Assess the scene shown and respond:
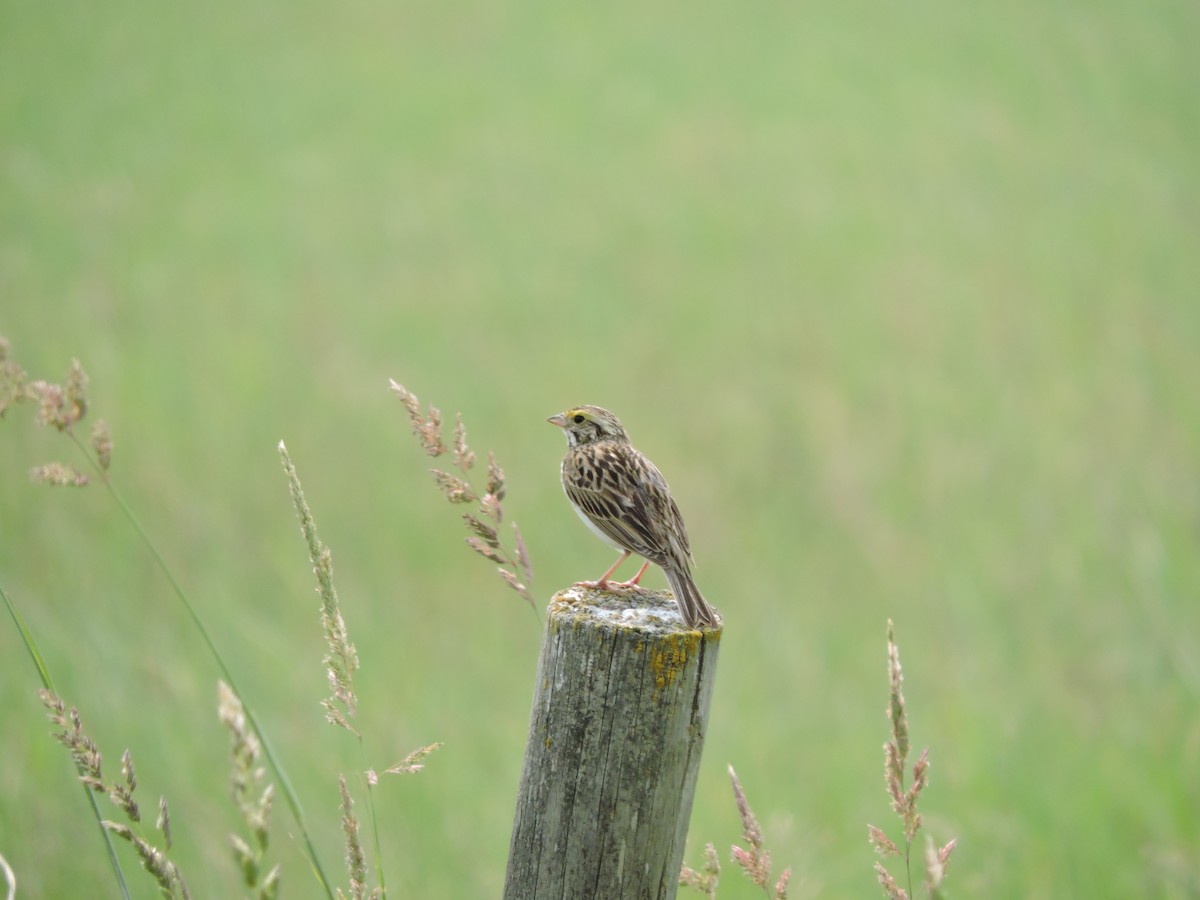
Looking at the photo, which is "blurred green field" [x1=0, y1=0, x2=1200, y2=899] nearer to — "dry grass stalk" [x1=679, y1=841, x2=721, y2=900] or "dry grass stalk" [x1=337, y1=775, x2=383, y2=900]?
"dry grass stalk" [x1=679, y1=841, x2=721, y2=900]

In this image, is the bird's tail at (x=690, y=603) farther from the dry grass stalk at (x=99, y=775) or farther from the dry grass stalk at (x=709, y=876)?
the dry grass stalk at (x=99, y=775)

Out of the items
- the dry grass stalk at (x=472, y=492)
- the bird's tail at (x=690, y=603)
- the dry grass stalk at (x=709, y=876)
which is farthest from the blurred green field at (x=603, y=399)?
the dry grass stalk at (x=472, y=492)

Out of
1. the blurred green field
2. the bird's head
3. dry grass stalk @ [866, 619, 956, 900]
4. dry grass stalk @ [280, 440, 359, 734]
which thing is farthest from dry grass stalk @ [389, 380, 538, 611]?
the blurred green field

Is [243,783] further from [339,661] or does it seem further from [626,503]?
[626,503]

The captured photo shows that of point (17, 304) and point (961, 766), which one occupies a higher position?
point (17, 304)

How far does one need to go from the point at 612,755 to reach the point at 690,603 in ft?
1.45

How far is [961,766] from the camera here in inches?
250

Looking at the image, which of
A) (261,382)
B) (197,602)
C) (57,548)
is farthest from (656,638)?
(261,382)

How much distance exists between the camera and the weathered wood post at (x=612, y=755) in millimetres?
2369

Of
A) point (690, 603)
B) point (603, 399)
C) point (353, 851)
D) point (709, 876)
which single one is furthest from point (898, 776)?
point (603, 399)

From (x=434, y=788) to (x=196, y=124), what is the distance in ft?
33.7

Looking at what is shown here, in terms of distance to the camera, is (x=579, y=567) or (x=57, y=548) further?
(x=579, y=567)

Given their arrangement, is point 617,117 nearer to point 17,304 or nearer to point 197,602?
point 17,304

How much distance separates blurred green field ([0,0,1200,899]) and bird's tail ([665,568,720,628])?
0.98 meters
